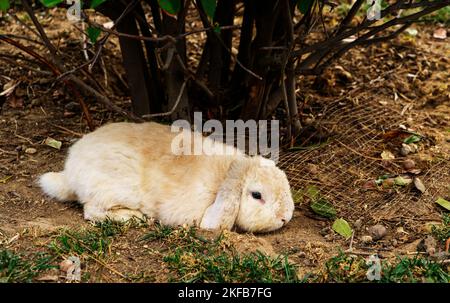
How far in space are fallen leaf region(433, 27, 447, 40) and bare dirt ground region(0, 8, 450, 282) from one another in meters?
0.08

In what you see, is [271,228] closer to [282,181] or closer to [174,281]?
[282,181]

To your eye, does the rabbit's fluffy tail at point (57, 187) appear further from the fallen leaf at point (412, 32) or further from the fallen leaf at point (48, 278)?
the fallen leaf at point (412, 32)

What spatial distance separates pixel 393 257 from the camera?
3.76 metres

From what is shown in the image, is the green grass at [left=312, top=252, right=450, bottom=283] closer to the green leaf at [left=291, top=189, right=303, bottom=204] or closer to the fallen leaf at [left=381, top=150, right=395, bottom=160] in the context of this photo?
the green leaf at [left=291, top=189, right=303, bottom=204]

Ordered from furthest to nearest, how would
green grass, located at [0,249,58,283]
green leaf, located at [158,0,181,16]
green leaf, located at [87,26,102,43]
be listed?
1. green leaf, located at [87,26,102,43]
2. green leaf, located at [158,0,181,16]
3. green grass, located at [0,249,58,283]

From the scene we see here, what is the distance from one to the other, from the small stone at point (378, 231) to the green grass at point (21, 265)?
1939 millimetres

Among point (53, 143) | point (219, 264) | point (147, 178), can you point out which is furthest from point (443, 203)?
point (53, 143)

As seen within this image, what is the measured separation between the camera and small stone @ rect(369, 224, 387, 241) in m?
4.06

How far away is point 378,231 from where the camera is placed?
4082mm

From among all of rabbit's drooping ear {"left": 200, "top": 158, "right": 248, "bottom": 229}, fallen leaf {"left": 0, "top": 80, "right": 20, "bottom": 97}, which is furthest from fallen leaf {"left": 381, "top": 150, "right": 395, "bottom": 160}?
fallen leaf {"left": 0, "top": 80, "right": 20, "bottom": 97}

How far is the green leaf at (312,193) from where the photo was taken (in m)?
4.55
